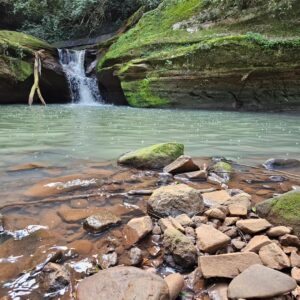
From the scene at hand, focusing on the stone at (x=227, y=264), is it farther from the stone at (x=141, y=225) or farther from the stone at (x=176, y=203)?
the stone at (x=176, y=203)

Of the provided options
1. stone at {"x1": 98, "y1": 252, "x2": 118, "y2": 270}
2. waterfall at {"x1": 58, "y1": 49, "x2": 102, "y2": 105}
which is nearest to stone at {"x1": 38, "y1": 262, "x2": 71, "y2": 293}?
stone at {"x1": 98, "y1": 252, "x2": 118, "y2": 270}

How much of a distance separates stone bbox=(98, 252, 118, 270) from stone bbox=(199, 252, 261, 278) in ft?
1.65

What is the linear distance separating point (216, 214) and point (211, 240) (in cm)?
42

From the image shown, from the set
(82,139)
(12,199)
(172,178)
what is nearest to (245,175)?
(172,178)

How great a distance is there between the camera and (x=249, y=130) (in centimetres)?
738

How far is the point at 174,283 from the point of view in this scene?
1755mm

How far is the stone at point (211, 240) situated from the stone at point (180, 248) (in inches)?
3.5

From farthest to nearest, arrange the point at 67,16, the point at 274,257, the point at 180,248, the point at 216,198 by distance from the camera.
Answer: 1. the point at 67,16
2. the point at 216,198
3. the point at 180,248
4. the point at 274,257

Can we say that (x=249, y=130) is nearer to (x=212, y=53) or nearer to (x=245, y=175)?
(x=245, y=175)

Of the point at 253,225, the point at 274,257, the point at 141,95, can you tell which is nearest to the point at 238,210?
the point at 253,225

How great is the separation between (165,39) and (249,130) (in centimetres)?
777

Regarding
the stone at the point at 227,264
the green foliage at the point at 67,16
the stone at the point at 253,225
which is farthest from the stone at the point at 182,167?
the green foliage at the point at 67,16

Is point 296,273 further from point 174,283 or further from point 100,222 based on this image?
point 100,222

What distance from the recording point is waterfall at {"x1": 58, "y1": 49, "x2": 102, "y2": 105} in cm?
1698
